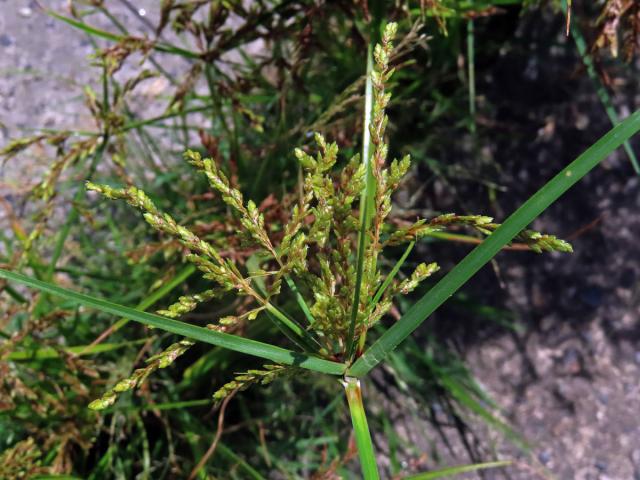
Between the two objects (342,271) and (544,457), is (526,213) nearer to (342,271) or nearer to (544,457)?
(342,271)

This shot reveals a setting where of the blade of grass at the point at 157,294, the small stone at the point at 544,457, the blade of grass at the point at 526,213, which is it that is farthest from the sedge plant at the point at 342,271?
the small stone at the point at 544,457

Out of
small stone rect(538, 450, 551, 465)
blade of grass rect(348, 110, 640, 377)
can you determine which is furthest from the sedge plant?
small stone rect(538, 450, 551, 465)

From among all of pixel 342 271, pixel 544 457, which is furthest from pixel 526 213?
pixel 544 457

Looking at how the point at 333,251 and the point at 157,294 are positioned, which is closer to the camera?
the point at 333,251

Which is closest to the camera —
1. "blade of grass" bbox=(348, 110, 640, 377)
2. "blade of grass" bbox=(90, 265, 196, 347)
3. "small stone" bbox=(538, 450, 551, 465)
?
"blade of grass" bbox=(348, 110, 640, 377)

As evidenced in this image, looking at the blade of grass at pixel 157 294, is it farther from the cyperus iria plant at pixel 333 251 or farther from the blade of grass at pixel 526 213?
the blade of grass at pixel 526 213

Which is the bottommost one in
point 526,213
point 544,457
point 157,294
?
point 544,457

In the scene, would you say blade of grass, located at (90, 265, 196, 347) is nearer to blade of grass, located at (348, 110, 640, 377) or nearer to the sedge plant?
the sedge plant

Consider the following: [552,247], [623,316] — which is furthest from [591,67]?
[623,316]
